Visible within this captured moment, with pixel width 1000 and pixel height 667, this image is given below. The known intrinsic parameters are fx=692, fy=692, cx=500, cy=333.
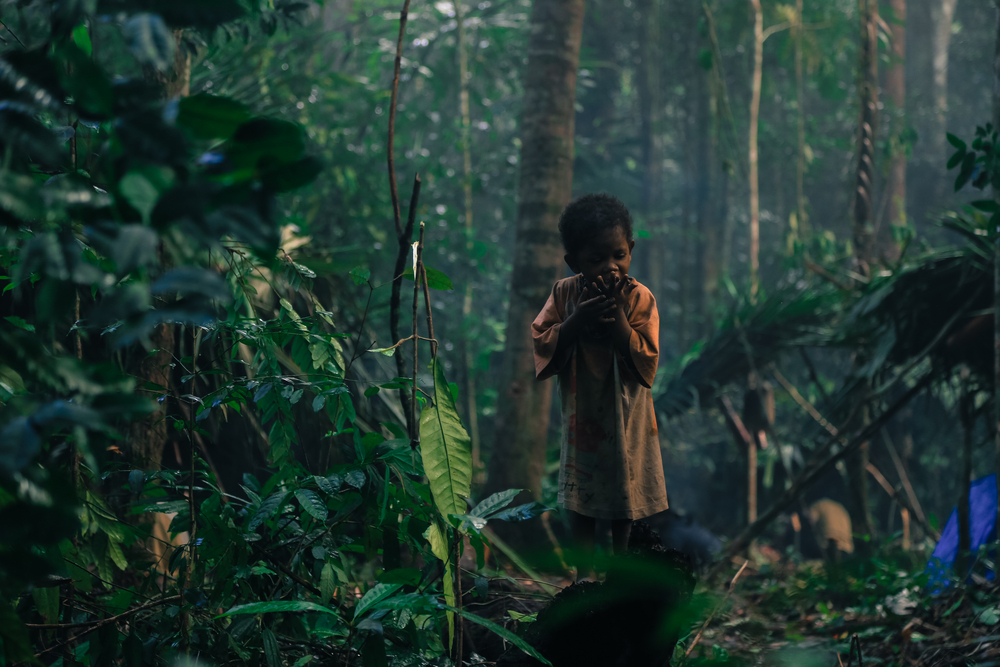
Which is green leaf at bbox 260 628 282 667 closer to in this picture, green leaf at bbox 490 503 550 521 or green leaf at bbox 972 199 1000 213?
green leaf at bbox 490 503 550 521

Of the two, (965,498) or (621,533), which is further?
(965,498)

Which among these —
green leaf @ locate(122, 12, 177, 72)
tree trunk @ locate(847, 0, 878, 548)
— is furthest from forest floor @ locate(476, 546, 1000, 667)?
green leaf @ locate(122, 12, 177, 72)

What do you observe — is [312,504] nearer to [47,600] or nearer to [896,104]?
[47,600]

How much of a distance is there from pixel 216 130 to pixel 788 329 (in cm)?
558

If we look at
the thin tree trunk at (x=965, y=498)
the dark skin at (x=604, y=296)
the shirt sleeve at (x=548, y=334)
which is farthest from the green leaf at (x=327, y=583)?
the thin tree trunk at (x=965, y=498)

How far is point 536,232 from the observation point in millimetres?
4398

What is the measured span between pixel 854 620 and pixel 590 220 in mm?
2868

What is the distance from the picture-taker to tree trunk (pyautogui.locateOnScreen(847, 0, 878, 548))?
538 centimetres

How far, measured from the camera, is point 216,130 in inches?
31.6

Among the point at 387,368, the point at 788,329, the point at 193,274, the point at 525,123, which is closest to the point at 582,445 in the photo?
the point at 193,274

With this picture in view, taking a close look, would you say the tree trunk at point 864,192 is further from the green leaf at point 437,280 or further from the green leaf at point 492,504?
the green leaf at point 437,280

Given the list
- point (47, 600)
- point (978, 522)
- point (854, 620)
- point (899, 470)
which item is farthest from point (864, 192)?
point (47, 600)

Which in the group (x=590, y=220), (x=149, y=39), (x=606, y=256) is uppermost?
(x=149, y=39)

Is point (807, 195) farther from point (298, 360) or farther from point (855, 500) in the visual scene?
point (298, 360)
